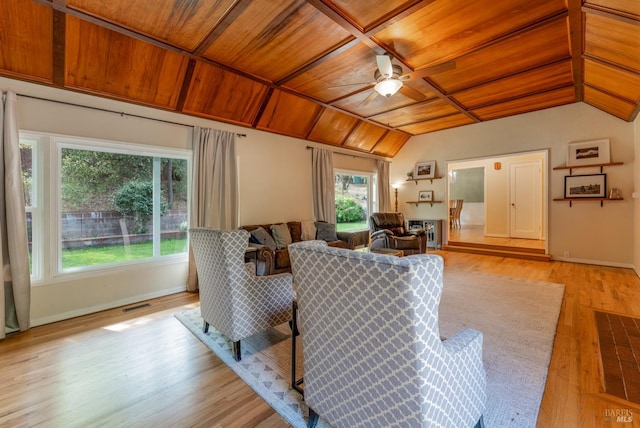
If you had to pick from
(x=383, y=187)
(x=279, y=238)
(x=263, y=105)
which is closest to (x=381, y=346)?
(x=279, y=238)

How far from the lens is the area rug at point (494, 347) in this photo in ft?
5.56

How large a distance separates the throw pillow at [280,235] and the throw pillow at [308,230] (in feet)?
1.62

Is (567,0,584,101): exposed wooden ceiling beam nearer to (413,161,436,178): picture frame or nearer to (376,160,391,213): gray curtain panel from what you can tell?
(413,161,436,178): picture frame

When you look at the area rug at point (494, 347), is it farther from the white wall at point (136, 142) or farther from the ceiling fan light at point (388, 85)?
the ceiling fan light at point (388, 85)

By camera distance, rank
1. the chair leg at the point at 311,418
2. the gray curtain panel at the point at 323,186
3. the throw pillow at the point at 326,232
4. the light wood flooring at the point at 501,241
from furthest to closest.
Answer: the light wood flooring at the point at 501,241, the gray curtain panel at the point at 323,186, the throw pillow at the point at 326,232, the chair leg at the point at 311,418

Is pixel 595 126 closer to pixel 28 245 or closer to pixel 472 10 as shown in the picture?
pixel 472 10

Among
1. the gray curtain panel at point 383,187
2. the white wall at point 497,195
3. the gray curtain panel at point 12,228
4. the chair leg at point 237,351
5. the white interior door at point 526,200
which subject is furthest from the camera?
the white wall at point 497,195

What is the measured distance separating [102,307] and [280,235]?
2.54 m

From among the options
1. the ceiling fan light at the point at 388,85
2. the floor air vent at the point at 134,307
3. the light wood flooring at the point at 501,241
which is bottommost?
the floor air vent at the point at 134,307

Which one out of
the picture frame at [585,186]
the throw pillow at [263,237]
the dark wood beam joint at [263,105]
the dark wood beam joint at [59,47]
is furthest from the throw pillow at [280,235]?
the picture frame at [585,186]

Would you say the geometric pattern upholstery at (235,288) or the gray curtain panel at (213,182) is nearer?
the geometric pattern upholstery at (235,288)

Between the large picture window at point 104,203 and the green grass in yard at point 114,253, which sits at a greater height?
the large picture window at point 104,203

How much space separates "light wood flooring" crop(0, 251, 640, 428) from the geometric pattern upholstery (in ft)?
1.18

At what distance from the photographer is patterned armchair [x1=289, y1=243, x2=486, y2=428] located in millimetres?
995
